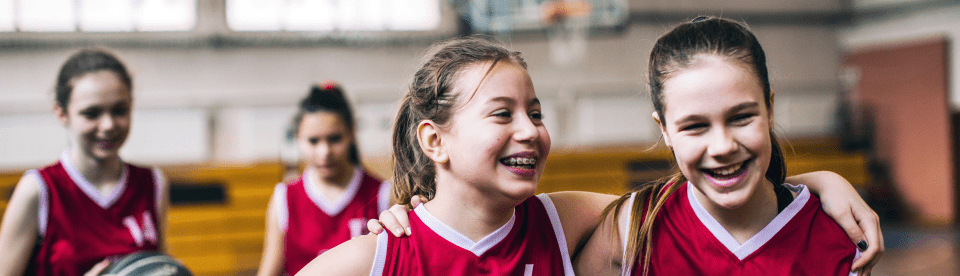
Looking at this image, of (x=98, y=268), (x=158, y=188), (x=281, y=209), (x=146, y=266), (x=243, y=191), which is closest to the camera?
(x=146, y=266)

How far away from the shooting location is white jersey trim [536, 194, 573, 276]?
1.35 metres

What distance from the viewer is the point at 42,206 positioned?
179 centimetres

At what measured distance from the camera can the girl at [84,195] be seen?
5.78 feet

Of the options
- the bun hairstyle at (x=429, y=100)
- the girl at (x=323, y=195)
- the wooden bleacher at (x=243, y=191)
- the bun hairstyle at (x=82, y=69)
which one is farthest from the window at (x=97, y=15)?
the bun hairstyle at (x=429, y=100)

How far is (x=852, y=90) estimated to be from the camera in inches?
335

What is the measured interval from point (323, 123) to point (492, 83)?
1.37 meters

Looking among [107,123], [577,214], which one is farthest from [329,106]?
[577,214]

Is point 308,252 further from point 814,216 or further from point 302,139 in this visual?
point 814,216

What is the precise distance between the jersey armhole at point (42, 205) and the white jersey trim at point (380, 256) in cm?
114

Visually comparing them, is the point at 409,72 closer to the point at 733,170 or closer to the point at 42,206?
the point at 42,206

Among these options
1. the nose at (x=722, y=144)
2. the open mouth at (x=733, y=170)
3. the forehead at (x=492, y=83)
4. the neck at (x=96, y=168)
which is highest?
the forehead at (x=492, y=83)

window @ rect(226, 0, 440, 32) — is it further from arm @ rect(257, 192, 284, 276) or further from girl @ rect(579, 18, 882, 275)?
girl @ rect(579, 18, 882, 275)

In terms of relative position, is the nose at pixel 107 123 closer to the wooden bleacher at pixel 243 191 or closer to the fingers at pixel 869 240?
the fingers at pixel 869 240

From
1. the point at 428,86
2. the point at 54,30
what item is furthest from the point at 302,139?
the point at 54,30
